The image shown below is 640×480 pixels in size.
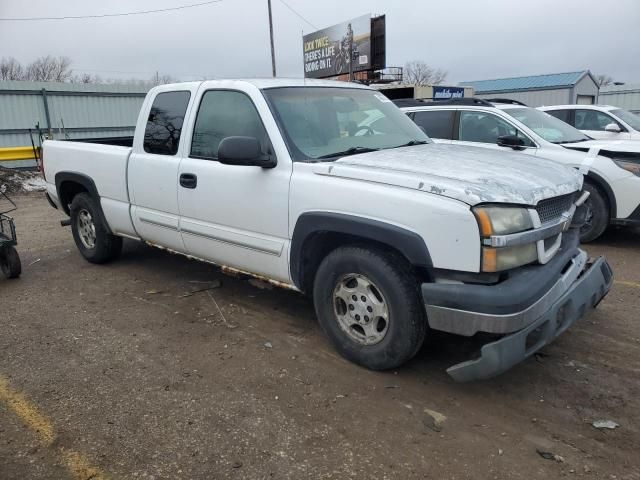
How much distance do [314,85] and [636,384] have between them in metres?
3.16

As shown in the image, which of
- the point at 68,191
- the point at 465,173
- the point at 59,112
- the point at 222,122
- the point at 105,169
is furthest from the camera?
the point at 59,112

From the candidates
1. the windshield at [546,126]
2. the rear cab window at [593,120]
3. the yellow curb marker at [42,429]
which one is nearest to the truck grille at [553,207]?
the yellow curb marker at [42,429]

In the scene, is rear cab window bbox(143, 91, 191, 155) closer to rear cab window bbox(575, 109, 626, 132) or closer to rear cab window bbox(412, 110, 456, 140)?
rear cab window bbox(412, 110, 456, 140)

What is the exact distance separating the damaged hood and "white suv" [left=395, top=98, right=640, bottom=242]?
8.67 ft

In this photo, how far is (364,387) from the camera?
3469mm

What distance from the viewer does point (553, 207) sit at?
11.2 feet

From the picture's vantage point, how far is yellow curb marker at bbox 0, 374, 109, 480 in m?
2.74

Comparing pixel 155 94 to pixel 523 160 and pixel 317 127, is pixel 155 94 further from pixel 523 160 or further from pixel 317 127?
pixel 523 160

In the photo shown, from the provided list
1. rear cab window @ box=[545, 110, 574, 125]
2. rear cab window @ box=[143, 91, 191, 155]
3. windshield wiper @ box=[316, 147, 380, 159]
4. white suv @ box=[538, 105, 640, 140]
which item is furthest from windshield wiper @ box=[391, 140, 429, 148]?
rear cab window @ box=[545, 110, 574, 125]

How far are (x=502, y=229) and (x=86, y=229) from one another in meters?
4.98

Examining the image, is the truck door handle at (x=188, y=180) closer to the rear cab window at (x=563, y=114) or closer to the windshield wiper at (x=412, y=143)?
the windshield wiper at (x=412, y=143)

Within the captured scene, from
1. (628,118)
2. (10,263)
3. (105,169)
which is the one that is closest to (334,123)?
(105,169)

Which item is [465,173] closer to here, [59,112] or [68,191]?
[68,191]

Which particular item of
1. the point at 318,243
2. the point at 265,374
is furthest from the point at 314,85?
the point at 265,374
